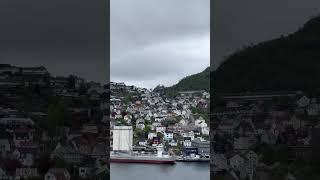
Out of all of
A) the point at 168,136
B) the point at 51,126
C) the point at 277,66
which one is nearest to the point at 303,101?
the point at 277,66

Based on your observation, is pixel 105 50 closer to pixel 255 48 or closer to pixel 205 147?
pixel 255 48

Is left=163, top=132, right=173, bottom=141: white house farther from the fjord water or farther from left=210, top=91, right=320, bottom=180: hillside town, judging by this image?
left=210, top=91, right=320, bottom=180: hillside town

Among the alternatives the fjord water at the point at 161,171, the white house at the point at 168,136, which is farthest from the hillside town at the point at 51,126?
the white house at the point at 168,136

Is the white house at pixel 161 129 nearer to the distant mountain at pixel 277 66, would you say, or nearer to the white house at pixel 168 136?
the white house at pixel 168 136

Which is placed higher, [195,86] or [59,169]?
[195,86]

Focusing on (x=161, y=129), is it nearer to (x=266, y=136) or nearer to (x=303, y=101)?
(x=266, y=136)

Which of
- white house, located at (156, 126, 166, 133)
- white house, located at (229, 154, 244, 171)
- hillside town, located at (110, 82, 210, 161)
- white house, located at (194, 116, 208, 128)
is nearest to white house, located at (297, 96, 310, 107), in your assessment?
white house, located at (229, 154, 244, 171)

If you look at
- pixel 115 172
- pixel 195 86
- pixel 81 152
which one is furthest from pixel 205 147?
pixel 81 152

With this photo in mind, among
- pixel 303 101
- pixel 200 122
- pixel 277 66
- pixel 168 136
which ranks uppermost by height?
pixel 277 66
